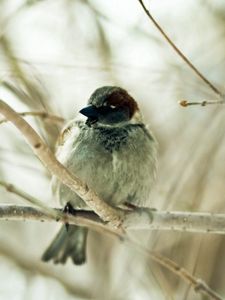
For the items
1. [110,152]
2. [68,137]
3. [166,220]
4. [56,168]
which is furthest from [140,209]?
[56,168]

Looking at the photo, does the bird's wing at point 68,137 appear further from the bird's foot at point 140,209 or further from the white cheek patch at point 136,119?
the bird's foot at point 140,209

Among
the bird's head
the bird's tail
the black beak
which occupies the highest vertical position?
the bird's head

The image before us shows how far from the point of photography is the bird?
399cm

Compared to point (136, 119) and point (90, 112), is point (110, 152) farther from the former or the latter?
point (136, 119)

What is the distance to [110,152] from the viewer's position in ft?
13.2

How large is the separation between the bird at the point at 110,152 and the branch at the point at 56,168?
0.36 m

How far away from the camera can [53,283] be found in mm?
5355

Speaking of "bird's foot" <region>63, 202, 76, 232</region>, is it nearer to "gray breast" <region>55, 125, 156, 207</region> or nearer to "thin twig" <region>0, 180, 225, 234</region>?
"thin twig" <region>0, 180, 225, 234</region>

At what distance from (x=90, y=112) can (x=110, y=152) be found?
1.08ft

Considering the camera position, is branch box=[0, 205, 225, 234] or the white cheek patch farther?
the white cheek patch

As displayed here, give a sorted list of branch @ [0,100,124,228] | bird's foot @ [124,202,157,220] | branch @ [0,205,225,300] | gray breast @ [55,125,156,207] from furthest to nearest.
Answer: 1. gray breast @ [55,125,156,207]
2. bird's foot @ [124,202,157,220]
3. branch @ [0,205,225,300]
4. branch @ [0,100,124,228]

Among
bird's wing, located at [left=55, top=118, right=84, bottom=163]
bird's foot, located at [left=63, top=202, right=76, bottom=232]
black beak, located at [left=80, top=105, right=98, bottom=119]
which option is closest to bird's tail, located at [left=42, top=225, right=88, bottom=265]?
bird's wing, located at [left=55, top=118, right=84, bottom=163]

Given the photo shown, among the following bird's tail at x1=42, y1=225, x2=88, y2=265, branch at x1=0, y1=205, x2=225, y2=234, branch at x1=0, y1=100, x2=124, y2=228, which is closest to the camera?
branch at x1=0, y1=100, x2=124, y2=228

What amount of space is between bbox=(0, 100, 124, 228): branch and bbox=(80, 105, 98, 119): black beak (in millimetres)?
738
